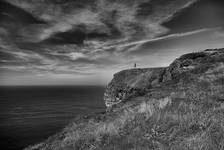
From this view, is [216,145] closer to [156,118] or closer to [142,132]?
[142,132]

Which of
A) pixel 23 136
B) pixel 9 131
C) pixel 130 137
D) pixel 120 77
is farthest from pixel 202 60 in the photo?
pixel 9 131

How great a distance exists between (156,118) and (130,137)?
165 centimetres

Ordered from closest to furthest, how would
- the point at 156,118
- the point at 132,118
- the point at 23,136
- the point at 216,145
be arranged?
the point at 216,145, the point at 156,118, the point at 132,118, the point at 23,136

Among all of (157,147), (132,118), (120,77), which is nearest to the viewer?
(157,147)

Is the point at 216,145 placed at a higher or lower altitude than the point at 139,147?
higher

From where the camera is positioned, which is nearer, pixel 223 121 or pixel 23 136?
pixel 223 121

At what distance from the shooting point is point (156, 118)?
5906 mm

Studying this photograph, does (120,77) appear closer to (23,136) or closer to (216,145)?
(23,136)

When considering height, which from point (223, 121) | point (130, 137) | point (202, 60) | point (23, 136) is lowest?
point (23, 136)

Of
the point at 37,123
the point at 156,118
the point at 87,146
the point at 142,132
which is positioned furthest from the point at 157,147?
the point at 37,123

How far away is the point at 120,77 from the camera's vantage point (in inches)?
2393

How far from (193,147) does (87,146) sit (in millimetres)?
3318

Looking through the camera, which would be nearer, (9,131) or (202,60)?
(202,60)

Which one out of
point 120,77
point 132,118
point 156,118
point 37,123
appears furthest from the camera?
point 37,123
